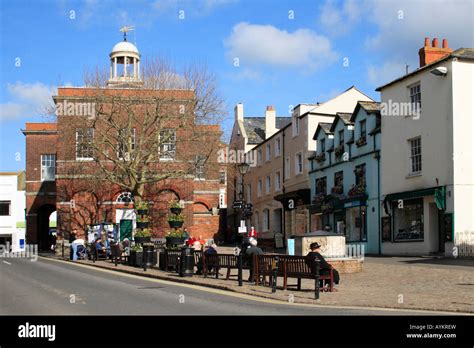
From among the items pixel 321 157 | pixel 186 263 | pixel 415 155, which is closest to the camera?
pixel 186 263

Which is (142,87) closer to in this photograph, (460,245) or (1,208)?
(460,245)

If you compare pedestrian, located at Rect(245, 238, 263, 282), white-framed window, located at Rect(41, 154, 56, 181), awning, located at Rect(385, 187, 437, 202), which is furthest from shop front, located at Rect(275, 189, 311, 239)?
pedestrian, located at Rect(245, 238, 263, 282)

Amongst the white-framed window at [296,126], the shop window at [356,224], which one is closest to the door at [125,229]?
the white-framed window at [296,126]

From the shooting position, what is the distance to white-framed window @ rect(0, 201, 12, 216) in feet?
225

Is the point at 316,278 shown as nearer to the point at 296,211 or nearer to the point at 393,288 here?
the point at 393,288

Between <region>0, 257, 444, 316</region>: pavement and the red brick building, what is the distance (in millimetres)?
18762

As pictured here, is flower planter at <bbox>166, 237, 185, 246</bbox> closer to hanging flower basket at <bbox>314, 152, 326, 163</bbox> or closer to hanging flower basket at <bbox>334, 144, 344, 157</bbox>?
hanging flower basket at <bbox>334, 144, 344, 157</bbox>

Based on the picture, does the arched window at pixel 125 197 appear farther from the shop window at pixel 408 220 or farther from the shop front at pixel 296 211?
the shop window at pixel 408 220

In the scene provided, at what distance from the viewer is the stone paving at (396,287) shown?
13989 millimetres

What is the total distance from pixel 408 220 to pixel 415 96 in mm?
6062

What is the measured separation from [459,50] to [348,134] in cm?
976

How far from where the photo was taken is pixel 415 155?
3070 cm

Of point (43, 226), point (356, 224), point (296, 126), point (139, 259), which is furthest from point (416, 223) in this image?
point (43, 226)
